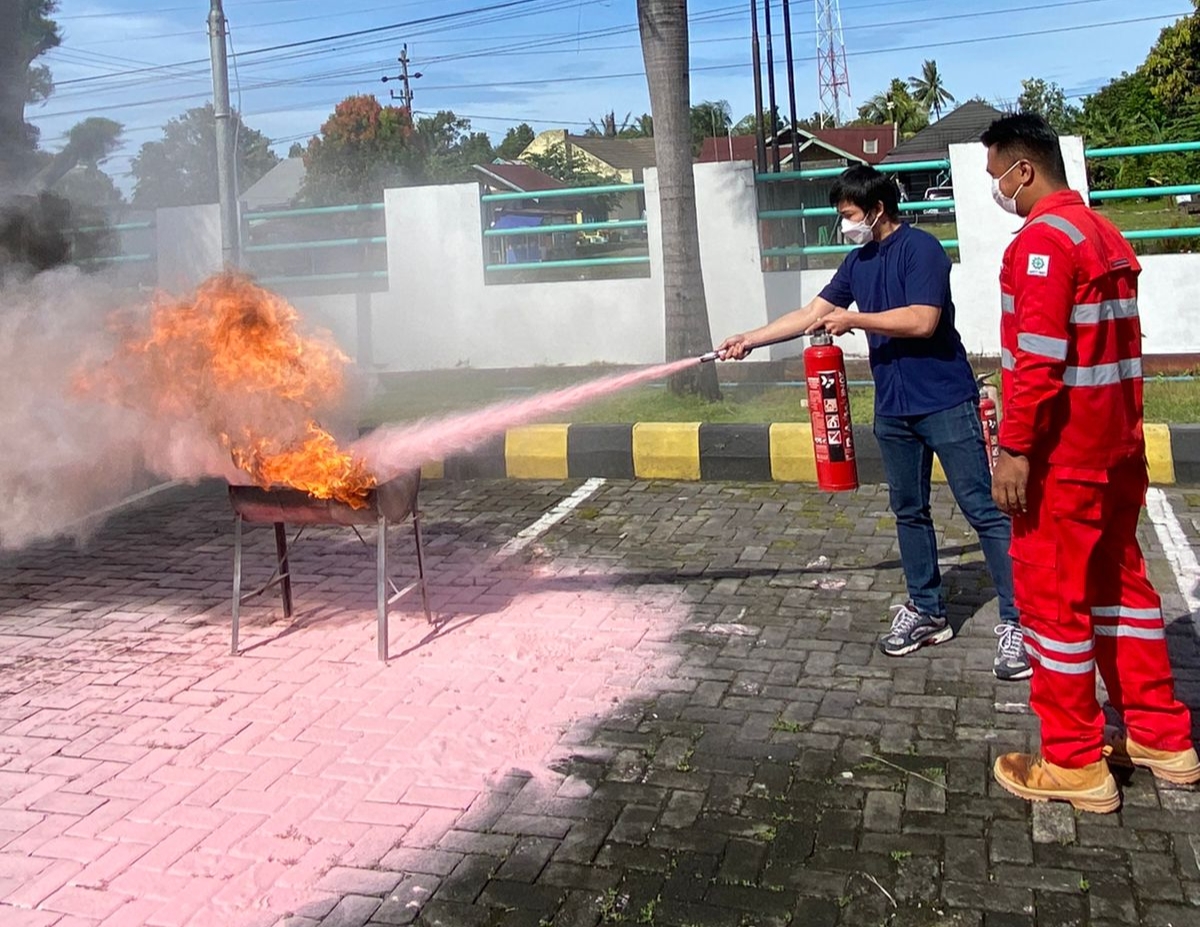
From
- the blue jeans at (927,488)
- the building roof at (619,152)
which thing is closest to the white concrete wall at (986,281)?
the blue jeans at (927,488)

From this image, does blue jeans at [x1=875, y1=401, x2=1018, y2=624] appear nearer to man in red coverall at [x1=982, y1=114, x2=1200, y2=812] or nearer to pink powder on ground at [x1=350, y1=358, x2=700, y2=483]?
man in red coverall at [x1=982, y1=114, x2=1200, y2=812]

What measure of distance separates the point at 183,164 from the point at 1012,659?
1414cm

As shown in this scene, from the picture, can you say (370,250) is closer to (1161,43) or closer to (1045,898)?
(1045,898)

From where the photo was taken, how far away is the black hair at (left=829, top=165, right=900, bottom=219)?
4.77m

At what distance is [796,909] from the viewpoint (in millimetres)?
3166

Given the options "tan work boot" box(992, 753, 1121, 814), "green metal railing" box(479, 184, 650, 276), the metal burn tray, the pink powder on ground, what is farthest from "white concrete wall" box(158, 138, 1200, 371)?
"tan work boot" box(992, 753, 1121, 814)

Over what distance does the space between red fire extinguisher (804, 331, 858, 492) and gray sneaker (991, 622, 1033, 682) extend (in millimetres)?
1081

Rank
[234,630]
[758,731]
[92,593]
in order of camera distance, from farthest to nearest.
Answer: [92,593]
[234,630]
[758,731]

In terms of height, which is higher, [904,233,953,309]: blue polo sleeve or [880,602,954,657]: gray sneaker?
[904,233,953,309]: blue polo sleeve

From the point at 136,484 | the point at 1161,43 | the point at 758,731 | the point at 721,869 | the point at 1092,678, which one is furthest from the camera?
the point at 1161,43

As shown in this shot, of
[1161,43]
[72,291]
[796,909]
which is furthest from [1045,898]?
A: [1161,43]

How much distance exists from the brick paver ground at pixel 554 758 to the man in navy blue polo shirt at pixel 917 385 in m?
0.20

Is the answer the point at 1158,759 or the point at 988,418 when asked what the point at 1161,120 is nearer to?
the point at 988,418

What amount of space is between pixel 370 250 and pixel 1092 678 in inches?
453
